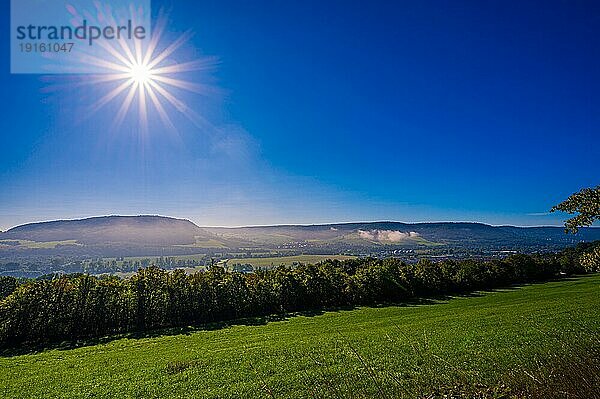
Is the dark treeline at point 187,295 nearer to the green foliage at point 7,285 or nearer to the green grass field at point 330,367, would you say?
the green foliage at point 7,285

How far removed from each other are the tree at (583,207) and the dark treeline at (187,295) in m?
31.4

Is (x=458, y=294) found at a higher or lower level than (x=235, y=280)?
lower

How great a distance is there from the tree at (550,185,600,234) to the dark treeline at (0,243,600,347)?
3138 cm

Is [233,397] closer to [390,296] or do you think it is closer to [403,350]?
[403,350]

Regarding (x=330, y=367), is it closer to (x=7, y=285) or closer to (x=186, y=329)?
(x=186, y=329)

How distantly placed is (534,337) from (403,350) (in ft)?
18.9

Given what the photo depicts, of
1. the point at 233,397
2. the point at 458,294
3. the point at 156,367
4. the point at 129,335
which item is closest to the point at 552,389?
the point at 233,397

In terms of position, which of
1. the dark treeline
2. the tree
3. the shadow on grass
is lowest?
the shadow on grass

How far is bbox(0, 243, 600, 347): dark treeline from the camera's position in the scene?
3591cm

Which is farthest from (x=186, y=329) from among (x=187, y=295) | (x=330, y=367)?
(x=330, y=367)

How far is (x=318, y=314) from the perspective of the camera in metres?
45.2

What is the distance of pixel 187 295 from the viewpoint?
43.6 metres

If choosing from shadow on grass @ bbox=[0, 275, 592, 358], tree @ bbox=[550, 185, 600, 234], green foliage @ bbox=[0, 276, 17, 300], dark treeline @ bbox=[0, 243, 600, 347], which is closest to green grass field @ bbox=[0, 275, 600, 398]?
tree @ bbox=[550, 185, 600, 234]

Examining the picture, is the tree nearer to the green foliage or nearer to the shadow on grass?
the shadow on grass
